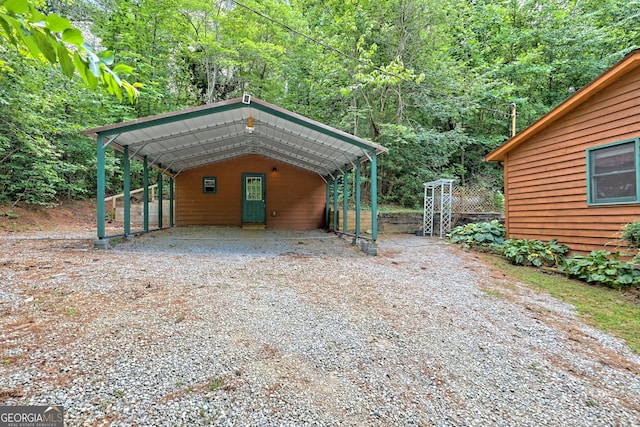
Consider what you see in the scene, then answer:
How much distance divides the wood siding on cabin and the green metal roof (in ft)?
11.2

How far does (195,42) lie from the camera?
1284cm

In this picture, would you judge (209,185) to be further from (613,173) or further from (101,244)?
(613,173)

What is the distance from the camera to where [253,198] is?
11.3 m

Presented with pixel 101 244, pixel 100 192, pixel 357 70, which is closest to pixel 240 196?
pixel 100 192

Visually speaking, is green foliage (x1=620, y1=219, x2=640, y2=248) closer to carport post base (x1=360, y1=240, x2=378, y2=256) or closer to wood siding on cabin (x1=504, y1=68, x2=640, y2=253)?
wood siding on cabin (x1=504, y1=68, x2=640, y2=253)

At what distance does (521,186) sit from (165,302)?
7648mm

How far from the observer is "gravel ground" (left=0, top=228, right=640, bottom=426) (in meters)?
1.56

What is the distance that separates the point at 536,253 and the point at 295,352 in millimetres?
5807

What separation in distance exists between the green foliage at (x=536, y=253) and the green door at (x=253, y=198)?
26.3 ft

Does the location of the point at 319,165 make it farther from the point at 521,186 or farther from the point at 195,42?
the point at 195,42

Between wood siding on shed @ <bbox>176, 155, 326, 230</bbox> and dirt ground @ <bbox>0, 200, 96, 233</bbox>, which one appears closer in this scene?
dirt ground @ <bbox>0, 200, 96, 233</bbox>

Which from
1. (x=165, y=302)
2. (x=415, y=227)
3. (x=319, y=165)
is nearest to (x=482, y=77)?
(x=415, y=227)

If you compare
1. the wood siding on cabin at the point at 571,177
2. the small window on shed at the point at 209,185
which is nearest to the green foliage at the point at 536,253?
the wood siding on cabin at the point at 571,177

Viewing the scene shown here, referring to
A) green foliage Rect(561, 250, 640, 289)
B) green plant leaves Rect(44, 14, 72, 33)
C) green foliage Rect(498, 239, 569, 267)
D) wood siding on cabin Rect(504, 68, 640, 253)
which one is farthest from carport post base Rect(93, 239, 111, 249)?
wood siding on cabin Rect(504, 68, 640, 253)
